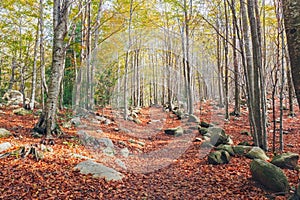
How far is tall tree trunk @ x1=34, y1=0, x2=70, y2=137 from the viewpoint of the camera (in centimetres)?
605

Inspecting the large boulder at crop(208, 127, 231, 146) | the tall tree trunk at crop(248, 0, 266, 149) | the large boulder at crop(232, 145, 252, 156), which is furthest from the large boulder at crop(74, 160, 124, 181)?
the tall tree trunk at crop(248, 0, 266, 149)

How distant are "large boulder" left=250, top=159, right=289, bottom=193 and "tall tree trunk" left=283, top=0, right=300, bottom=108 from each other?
67.6 inches

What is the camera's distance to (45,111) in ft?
20.4

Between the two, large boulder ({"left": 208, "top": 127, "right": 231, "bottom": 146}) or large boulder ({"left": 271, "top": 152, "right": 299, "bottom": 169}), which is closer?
large boulder ({"left": 271, "top": 152, "right": 299, "bottom": 169})

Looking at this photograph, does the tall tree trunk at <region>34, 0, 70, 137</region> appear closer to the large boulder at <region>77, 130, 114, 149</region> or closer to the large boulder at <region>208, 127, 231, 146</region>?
the large boulder at <region>77, 130, 114, 149</region>

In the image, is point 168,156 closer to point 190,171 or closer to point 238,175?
point 190,171

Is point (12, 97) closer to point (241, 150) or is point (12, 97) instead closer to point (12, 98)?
point (12, 98)

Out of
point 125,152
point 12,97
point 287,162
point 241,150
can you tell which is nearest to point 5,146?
point 125,152

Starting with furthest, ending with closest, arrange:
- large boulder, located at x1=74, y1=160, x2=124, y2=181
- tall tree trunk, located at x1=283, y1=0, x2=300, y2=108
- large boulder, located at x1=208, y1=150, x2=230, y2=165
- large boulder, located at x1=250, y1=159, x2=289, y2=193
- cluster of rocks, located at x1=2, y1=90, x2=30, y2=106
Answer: cluster of rocks, located at x1=2, y1=90, x2=30, y2=106 → large boulder, located at x1=208, y1=150, x2=230, y2=165 → large boulder, located at x1=74, y1=160, x2=124, y2=181 → large boulder, located at x1=250, y1=159, x2=289, y2=193 → tall tree trunk, located at x1=283, y1=0, x2=300, y2=108

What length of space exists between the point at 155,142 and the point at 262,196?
5834mm

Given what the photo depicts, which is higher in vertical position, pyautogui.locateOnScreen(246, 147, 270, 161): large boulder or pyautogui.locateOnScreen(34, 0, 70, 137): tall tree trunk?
pyautogui.locateOnScreen(34, 0, 70, 137): tall tree trunk

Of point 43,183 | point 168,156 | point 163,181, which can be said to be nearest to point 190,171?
point 163,181

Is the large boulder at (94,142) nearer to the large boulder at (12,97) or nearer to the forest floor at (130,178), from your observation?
the forest floor at (130,178)

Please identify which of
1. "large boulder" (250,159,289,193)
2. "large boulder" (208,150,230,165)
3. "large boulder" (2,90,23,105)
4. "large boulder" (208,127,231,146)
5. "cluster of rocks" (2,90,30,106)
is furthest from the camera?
"large boulder" (2,90,23,105)
